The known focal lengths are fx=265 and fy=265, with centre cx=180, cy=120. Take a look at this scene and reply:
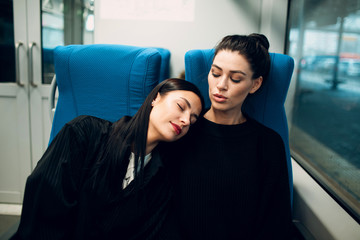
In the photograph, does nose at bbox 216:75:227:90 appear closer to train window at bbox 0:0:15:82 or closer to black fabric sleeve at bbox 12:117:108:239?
black fabric sleeve at bbox 12:117:108:239

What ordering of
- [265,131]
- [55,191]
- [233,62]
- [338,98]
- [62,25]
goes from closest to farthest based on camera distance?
[55,191] → [233,62] → [265,131] → [338,98] → [62,25]

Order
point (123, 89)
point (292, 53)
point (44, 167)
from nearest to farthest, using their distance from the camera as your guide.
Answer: point (44, 167) < point (123, 89) < point (292, 53)

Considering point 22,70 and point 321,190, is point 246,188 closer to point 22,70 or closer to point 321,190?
point 321,190

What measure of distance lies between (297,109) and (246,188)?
1.42 m

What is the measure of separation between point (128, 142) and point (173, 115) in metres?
0.22

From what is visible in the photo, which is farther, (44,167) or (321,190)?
(321,190)

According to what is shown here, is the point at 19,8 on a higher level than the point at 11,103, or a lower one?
higher

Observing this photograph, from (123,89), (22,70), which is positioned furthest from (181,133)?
(22,70)

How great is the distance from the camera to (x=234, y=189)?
3.73 feet

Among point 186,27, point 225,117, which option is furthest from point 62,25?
point 225,117

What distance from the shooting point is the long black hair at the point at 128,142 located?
1.03 metres

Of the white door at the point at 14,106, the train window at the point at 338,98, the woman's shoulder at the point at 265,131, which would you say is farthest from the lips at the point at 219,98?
the white door at the point at 14,106

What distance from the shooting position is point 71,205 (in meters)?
0.97

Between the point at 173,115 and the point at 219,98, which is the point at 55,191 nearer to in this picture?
the point at 173,115
